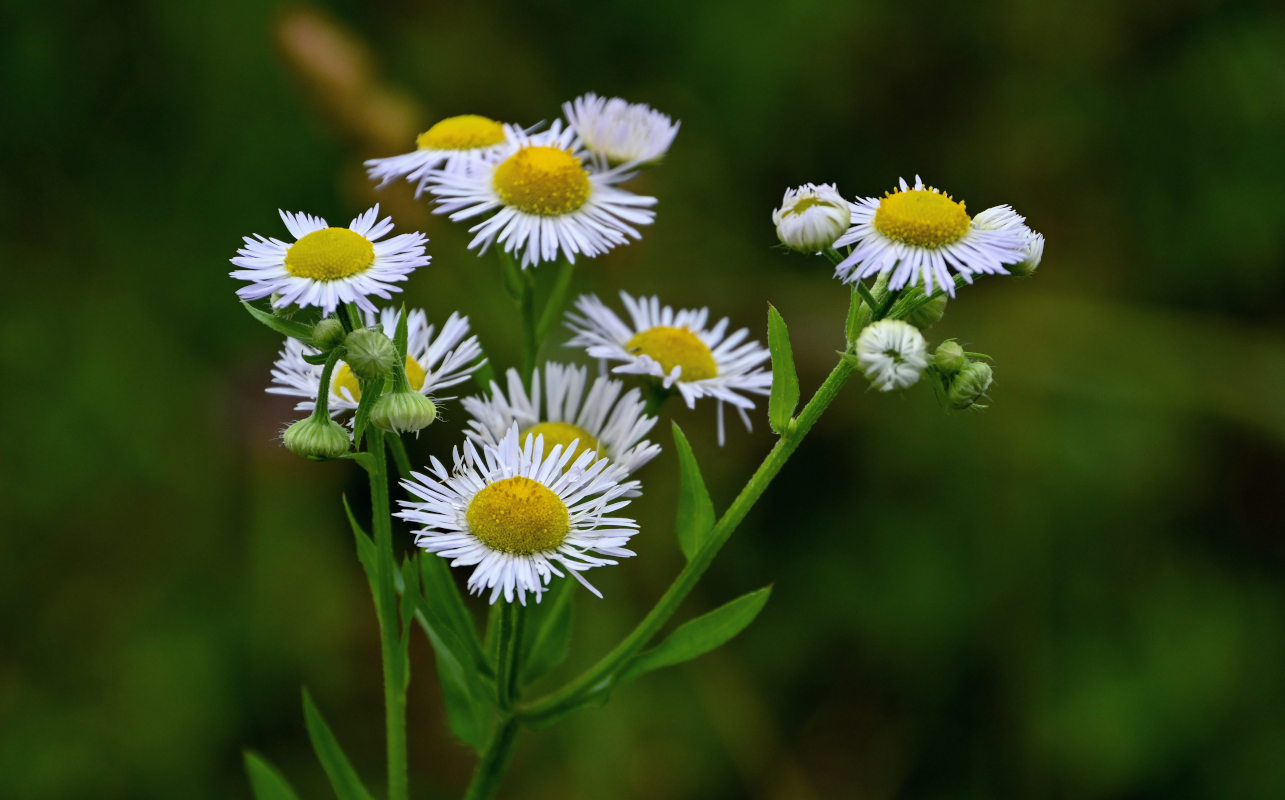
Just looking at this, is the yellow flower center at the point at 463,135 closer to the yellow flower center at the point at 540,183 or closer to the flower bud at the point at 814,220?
the yellow flower center at the point at 540,183

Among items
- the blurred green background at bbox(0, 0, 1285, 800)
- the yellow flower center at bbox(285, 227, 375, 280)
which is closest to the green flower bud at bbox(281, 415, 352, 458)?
the yellow flower center at bbox(285, 227, 375, 280)

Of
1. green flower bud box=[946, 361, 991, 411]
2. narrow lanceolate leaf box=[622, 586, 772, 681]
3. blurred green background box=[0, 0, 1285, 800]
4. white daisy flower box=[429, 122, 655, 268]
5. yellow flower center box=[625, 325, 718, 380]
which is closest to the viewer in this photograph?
A: green flower bud box=[946, 361, 991, 411]

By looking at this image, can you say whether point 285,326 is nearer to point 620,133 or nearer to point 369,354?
point 369,354

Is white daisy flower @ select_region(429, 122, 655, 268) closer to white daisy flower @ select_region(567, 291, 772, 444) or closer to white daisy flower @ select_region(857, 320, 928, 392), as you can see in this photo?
white daisy flower @ select_region(567, 291, 772, 444)

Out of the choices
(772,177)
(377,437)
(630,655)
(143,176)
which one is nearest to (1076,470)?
(772,177)

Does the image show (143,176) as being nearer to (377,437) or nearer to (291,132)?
(291,132)

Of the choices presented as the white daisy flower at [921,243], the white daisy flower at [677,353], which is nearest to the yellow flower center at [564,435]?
the white daisy flower at [677,353]
